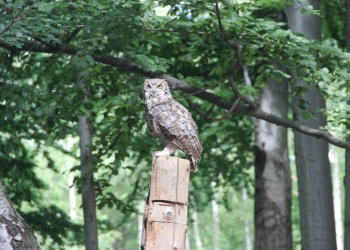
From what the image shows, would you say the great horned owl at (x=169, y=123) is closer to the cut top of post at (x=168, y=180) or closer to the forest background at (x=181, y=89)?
the cut top of post at (x=168, y=180)

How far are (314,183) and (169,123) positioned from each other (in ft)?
13.5

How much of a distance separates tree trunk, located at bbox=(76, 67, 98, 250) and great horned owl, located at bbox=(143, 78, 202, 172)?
11.5 ft

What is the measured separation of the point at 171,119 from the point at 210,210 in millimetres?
29649

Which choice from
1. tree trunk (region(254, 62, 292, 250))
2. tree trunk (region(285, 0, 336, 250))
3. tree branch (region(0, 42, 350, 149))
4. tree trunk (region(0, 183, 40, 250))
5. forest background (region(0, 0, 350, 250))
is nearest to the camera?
tree trunk (region(0, 183, 40, 250))

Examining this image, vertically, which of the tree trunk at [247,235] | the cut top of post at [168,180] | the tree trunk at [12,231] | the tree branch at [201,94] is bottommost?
the tree trunk at [12,231]

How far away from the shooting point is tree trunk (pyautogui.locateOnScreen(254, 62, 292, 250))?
9656mm

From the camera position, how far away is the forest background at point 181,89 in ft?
24.0

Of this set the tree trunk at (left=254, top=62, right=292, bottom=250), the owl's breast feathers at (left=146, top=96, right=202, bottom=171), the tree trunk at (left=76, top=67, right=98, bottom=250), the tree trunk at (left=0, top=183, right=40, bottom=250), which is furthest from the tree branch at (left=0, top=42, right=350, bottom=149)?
the tree trunk at (left=0, top=183, right=40, bottom=250)

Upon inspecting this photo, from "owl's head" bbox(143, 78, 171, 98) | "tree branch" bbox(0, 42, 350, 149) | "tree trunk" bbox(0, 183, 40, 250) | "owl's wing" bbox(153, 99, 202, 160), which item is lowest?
"tree trunk" bbox(0, 183, 40, 250)

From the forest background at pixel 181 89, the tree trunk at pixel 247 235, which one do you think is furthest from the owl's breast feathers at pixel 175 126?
the tree trunk at pixel 247 235

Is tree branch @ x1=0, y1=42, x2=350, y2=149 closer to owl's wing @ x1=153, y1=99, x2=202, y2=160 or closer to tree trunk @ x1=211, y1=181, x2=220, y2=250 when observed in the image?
owl's wing @ x1=153, y1=99, x2=202, y2=160

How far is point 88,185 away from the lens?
9234mm

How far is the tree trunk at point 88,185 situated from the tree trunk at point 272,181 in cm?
241

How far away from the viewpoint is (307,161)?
8852 millimetres
